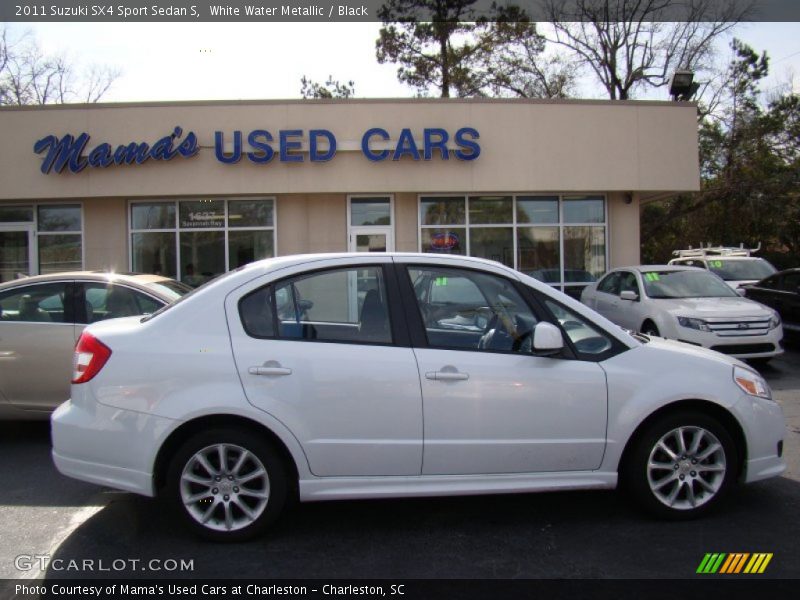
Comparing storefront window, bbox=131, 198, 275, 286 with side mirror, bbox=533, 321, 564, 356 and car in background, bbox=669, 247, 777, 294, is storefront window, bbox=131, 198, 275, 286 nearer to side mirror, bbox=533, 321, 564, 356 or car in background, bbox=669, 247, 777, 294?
car in background, bbox=669, 247, 777, 294

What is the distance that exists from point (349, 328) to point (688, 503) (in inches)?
92.9

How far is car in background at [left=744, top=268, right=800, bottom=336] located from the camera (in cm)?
1112

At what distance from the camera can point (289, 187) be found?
13.1 metres

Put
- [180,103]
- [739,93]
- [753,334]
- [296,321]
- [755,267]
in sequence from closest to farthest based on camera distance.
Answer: [296,321] < [753,334] < [180,103] < [755,267] < [739,93]

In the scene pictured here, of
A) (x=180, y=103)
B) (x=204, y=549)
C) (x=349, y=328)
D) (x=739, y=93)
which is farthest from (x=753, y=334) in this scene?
(x=739, y=93)

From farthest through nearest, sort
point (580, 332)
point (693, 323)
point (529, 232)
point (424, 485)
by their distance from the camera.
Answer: point (529, 232) → point (693, 323) → point (580, 332) → point (424, 485)

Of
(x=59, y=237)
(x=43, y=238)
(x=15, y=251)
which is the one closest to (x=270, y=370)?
(x=59, y=237)

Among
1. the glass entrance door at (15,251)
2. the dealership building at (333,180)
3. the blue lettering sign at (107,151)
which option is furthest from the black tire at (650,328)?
the glass entrance door at (15,251)

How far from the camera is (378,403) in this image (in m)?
3.71

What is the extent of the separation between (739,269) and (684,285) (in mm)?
6474

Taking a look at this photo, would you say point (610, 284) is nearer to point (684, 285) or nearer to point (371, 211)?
point (684, 285)

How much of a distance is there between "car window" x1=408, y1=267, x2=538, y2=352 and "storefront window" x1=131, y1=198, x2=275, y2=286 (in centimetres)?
1025

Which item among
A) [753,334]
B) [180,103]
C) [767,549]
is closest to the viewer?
[767,549]

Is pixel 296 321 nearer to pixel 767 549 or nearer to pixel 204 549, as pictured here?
pixel 204 549
